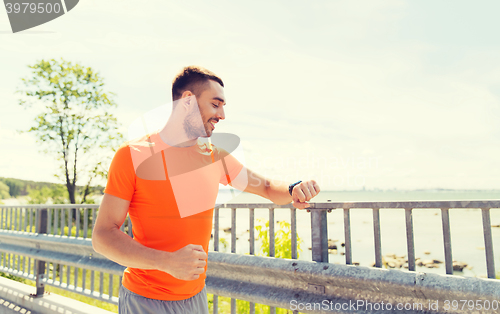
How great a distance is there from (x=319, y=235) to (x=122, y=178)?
1787 mm

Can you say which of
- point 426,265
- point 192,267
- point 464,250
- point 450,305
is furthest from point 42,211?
point 464,250

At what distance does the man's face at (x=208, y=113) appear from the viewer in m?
1.95

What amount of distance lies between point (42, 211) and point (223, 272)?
14.0ft

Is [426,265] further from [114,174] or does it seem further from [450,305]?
[114,174]

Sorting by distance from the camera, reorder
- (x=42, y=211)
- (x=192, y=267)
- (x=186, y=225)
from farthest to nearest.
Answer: (x=42, y=211)
(x=186, y=225)
(x=192, y=267)

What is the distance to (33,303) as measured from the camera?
510 centimetres

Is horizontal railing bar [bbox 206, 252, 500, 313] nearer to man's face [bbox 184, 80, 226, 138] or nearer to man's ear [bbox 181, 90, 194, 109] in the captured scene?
man's face [bbox 184, 80, 226, 138]

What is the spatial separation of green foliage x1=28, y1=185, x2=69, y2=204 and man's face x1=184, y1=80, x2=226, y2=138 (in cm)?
2627

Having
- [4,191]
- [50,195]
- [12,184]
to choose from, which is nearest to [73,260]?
[50,195]

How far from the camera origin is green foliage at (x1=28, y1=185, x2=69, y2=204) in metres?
24.7

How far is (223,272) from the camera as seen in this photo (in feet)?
10.9

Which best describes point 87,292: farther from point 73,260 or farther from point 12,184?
point 12,184

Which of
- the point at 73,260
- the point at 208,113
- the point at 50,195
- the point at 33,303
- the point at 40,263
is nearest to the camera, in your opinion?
the point at 208,113

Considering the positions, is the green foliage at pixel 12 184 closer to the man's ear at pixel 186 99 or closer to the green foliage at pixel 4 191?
the green foliage at pixel 4 191
